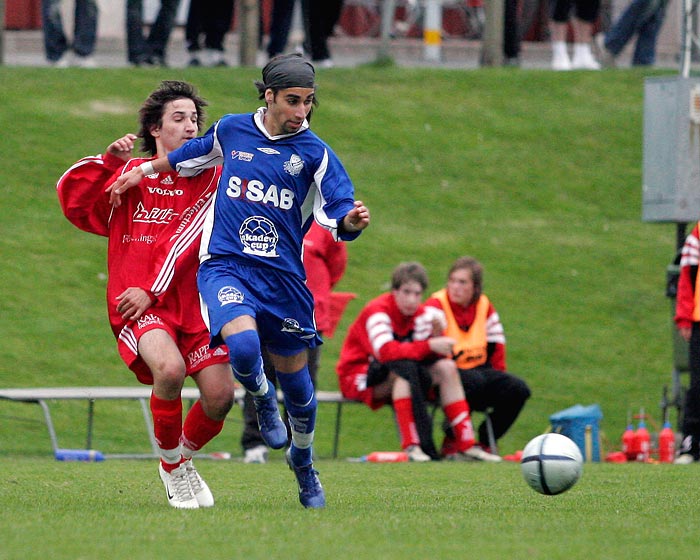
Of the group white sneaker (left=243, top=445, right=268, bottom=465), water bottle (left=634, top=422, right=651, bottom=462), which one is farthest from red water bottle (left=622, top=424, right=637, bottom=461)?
white sneaker (left=243, top=445, right=268, bottom=465)

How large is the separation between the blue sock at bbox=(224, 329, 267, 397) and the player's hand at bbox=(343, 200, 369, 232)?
67 cm

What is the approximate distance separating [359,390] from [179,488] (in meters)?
5.41

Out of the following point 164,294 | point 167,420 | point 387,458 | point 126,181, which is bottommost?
point 387,458

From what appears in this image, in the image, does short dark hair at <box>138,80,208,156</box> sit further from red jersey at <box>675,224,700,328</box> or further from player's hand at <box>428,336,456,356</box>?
red jersey at <box>675,224,700,328</box>

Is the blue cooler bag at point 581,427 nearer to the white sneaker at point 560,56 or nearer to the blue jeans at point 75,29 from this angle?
the blue jeans at point 75,29

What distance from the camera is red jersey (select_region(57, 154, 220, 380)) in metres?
7.55

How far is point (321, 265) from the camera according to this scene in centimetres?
1223

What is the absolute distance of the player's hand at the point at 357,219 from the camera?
23.0 feet

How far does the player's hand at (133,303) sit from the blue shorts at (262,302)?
1.10 feet

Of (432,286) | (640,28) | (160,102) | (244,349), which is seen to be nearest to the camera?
(244,349)

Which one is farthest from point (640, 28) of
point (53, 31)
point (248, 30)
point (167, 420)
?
point (167, 420)

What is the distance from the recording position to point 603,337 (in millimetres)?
16203

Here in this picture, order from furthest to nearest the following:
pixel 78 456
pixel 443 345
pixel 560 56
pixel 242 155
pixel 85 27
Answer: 1. pixel 560 56
2. pixel 85 27
3. pixel 443 345
4. pixel 78 456
5. pixel 242 155

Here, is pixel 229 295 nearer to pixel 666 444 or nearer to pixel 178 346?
pixel 178 346
